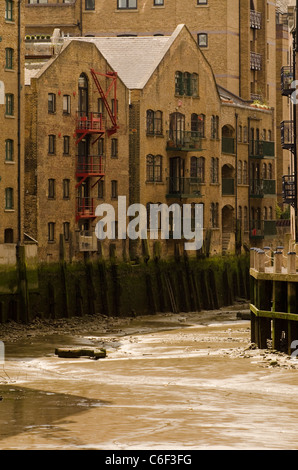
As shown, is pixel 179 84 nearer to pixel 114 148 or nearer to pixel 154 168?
pixel 154 168

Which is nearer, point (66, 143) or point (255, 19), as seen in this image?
point (66, 143)

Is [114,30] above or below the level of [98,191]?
above

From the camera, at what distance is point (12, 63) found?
71.1m

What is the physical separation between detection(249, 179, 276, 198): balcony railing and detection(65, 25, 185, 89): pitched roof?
1515 centimetres

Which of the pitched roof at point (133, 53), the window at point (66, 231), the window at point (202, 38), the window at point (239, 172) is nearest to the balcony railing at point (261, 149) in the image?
the window at point (239, 172)

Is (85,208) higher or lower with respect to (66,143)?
lower

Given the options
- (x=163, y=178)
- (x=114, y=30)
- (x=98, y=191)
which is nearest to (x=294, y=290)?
(x=98, y=191)

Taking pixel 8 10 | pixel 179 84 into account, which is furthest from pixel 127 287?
pixel 8 10

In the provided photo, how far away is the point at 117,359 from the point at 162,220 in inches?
1279

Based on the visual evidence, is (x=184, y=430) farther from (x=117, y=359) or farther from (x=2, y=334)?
(x=2, y=334)

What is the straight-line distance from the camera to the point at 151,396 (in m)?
42.2

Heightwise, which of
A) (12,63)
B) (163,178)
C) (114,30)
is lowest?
(163,178)

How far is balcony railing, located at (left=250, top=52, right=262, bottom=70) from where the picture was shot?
347 ft

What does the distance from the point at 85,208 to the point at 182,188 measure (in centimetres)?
1078
